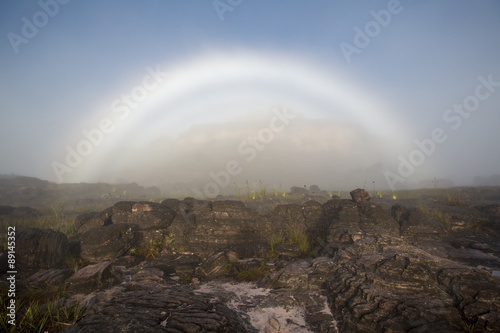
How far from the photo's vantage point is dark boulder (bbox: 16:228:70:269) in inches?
356

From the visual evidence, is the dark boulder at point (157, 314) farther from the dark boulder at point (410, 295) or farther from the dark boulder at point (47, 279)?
the dark boulder at point (410, 295)

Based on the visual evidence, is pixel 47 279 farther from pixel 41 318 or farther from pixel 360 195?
pixel 360 195

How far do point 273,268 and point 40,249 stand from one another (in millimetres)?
9502

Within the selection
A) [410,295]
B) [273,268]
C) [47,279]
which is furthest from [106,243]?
[410,295]

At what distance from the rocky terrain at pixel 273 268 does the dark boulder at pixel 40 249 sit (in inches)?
1.4

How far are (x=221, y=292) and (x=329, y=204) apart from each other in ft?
31.0

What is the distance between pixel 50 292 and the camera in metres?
7.13

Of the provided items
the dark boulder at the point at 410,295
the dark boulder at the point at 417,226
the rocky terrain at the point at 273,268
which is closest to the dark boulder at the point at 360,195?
the rocky terrain at the point at 273,268

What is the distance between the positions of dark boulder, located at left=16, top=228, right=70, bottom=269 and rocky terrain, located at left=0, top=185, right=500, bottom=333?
0.04 metres

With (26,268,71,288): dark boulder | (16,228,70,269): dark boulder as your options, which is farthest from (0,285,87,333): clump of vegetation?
(16,228,70,269): dark boulder

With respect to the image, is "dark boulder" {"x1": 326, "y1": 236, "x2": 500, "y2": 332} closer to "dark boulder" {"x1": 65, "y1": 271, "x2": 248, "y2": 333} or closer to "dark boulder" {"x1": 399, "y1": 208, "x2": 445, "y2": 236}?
"dark boulder" {"x1": 65, "y1": 271, "x2": 248, "y2": 333}

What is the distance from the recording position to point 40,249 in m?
9.35

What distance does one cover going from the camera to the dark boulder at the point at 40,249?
9047mm

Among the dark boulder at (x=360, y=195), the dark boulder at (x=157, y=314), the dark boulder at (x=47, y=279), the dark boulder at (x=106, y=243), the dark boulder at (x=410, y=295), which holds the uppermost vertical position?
the dark boulder at (x=360, y=195)
